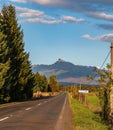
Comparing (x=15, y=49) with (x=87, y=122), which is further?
(x=15, y=49)

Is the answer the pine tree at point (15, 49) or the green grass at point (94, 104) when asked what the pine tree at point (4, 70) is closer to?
the pine tree at point (15, 49)

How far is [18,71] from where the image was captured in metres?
60.2

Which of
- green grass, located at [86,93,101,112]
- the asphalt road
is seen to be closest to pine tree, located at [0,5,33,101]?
green grass, located at [86,93,101,112]

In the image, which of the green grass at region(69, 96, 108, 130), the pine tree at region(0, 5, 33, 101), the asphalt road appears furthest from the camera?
the pine tree at region(0, 5, 33, 101)

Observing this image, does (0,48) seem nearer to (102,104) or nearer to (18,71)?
(18,71)

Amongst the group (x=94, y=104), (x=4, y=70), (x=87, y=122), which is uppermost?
(x=4, y=70)

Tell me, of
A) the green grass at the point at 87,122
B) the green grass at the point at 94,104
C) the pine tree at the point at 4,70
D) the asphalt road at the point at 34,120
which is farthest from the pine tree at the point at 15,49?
the green grass at the point at 87,122

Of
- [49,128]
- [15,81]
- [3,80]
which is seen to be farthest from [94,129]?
[15,81]

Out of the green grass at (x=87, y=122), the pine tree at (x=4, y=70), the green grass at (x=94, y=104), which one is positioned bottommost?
the green grass at (x=87, y=122)

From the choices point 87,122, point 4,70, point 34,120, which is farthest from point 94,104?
point 87,122

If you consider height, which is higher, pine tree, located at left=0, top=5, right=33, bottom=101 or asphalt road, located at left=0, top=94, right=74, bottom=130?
pine tree, located at left=0, top=5, right=33, bottom=101

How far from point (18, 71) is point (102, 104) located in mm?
35783

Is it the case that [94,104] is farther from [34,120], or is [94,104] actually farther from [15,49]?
[34,120]

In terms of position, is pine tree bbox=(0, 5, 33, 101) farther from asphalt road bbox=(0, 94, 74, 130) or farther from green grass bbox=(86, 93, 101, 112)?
asphalt road bbox=(0, 94, 74, 130)
